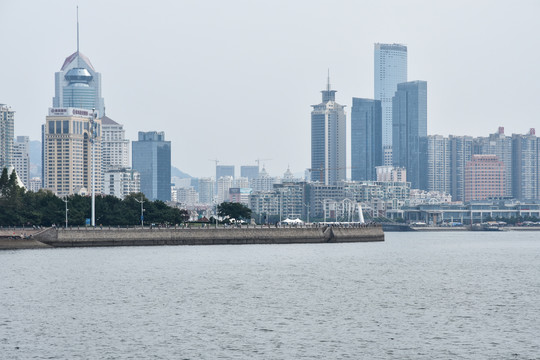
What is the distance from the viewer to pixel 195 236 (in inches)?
6417

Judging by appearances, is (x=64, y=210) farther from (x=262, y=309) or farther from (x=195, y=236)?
(x=262, y=309)

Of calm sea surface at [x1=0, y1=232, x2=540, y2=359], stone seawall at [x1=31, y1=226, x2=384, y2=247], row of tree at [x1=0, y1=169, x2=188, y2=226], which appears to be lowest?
calm sea surface at [x1=0, y1=232, x2=540, y2=359]

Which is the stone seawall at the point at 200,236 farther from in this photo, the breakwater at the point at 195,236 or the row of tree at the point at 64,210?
the row of tree at the point at 64,210

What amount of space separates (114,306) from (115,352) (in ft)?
66.1

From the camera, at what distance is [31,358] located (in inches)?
2218

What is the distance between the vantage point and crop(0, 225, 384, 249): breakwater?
484 feet

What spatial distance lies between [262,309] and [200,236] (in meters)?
87.5

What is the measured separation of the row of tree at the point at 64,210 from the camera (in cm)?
16575

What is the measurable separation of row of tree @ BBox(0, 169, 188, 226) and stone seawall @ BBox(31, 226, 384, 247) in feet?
57.9

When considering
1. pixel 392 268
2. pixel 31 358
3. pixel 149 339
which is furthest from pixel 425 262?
pixel 31 358

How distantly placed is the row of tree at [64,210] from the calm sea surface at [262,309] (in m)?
39.7

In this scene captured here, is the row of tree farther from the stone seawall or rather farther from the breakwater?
the stone seawall

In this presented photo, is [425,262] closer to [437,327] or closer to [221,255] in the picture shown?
[221,255]

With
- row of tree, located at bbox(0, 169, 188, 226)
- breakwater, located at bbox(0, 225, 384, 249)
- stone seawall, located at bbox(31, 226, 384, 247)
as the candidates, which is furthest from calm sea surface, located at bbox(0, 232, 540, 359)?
row of tree, located at bbox(0, 169, 188, 226)
